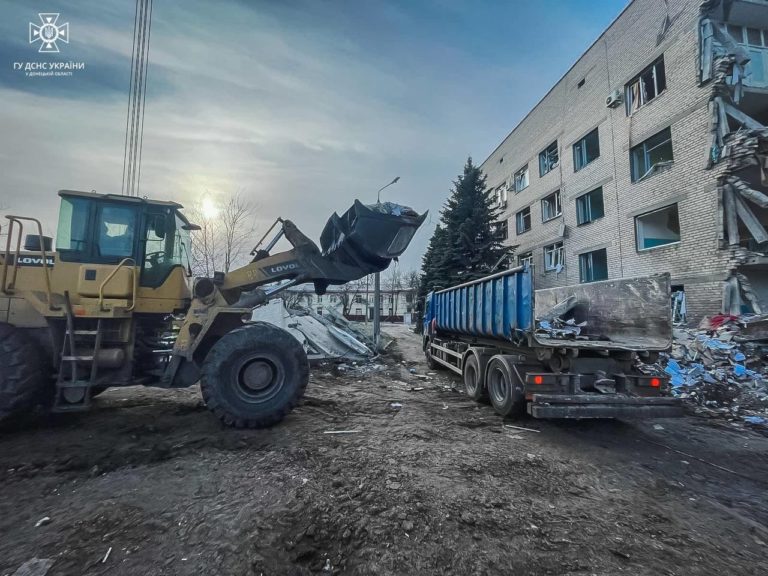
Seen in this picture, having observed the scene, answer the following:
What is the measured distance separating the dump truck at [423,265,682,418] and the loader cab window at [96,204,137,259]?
5842mm

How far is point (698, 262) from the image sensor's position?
37.0 ft

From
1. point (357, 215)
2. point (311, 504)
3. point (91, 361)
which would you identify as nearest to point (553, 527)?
point (311, 504)

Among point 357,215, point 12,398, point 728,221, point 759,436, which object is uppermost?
point 728,221

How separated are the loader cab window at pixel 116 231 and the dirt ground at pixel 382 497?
2.48 m

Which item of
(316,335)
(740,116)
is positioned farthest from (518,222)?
(316,335)

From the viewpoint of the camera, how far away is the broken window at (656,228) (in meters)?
13.4

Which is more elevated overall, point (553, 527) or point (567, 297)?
point (567, 297)

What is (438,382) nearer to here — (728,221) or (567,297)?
(567,297)

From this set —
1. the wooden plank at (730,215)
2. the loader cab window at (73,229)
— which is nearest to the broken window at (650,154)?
the wooden plank at (730,215)

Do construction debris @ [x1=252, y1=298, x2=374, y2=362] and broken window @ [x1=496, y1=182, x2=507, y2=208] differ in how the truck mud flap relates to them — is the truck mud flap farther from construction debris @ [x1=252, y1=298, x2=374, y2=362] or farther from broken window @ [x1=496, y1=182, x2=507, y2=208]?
broken window @ [x1=496, y1=182, x2=507, y2=208]

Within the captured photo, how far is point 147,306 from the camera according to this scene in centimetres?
526

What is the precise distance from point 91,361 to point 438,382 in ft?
22.9

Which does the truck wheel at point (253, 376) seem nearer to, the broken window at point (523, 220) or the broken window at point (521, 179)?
the broken window at point (523, 220)

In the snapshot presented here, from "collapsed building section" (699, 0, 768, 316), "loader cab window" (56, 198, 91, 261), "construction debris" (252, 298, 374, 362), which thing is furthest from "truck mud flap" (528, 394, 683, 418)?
"collapsed building section" (699, 0, 768, 316)
